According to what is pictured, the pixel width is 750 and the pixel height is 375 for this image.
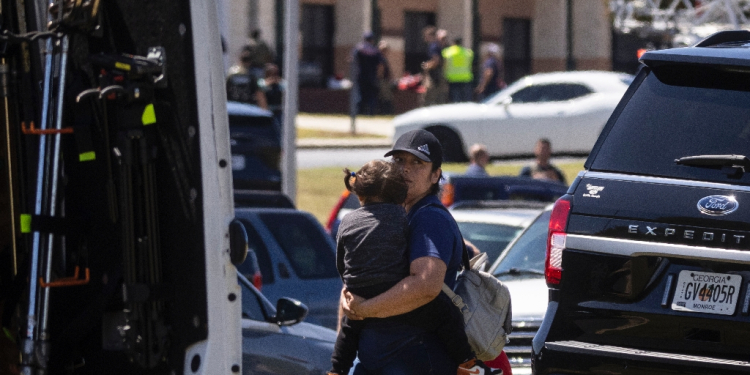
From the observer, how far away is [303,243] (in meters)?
10.4

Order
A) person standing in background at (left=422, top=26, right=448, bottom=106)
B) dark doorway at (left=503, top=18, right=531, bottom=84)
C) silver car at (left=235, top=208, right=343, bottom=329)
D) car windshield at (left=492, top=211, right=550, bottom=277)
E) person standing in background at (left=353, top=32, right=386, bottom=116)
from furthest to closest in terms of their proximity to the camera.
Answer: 1. dark doorway at (left=503, top=18, right=531, bottom=84)
2. person standing in background at (left=353, top=32, right=386, bottom=116)
3. person standing in background at (left=422, top=26, right=448, bottom=106)
4. silver car at (left=235, top=208, right=343, bottom=329)
5. car windshield at (left=492, top=211, right=550, bottom=277)

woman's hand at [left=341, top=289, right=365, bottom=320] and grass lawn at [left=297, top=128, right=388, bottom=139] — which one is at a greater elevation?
woman's hand at [left=341, top=289, right=365, bottom=320]

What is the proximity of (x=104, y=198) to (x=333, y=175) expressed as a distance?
1634cm

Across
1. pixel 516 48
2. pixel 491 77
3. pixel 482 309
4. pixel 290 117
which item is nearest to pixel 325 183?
pixel 290 117

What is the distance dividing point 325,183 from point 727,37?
13.8m

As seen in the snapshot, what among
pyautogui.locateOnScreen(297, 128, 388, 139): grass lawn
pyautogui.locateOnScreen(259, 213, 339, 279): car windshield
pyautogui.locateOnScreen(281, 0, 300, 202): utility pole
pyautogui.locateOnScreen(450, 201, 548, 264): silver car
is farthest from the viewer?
pyautogui.locateOnScreen(297, 128, 388, 139): grass lawn

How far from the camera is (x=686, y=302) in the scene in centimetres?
507

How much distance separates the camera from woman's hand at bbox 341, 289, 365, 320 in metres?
5.06

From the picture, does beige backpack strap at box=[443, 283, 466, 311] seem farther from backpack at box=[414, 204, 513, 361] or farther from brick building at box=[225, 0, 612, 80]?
brick building at box=[225, 0, 612, 80]

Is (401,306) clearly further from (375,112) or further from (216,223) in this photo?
(375,112)

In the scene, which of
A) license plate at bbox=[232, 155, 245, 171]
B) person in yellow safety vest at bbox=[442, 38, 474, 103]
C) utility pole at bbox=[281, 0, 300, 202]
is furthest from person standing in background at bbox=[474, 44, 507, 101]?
license plate at bbox=[232, 155, 245, 171]

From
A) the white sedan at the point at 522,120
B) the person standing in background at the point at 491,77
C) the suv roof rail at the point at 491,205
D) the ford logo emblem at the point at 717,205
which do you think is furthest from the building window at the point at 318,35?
the ford logo emblem at the point at 717,205

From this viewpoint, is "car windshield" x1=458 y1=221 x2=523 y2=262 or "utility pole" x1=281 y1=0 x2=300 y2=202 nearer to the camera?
"car windshield" x1=458 y1=221 x2=523 y2=262

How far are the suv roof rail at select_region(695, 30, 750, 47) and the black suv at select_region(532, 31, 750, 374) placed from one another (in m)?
0.34
